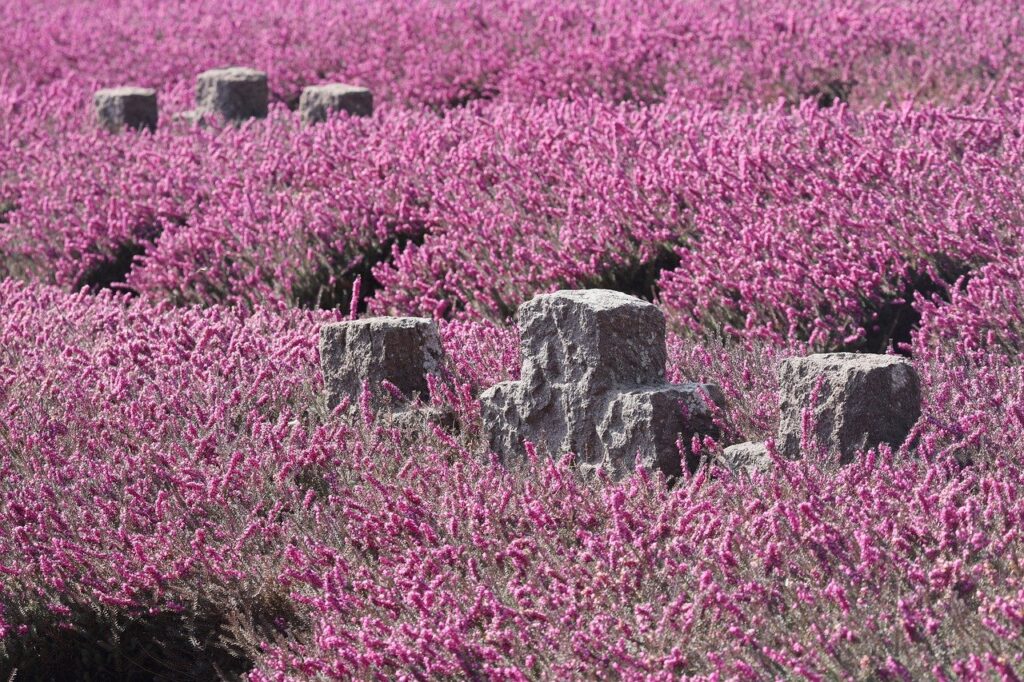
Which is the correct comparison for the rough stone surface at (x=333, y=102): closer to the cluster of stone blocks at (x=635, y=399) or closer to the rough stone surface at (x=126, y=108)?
the rough stone surface at (x=126, y=108)

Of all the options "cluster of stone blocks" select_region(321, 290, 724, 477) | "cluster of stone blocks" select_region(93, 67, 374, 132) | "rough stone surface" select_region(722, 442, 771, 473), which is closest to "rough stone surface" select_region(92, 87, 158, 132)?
"cluster of stone blocks" select_region(93, 67, 374, 132)

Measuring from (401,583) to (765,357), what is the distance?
4.91 feet

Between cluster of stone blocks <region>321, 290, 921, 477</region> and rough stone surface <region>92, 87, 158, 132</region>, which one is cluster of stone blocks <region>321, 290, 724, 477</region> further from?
rough stone surface <region>92, 87, 158, 132</region>

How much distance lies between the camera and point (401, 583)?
3127 mm

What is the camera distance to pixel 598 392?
3705 millimetres

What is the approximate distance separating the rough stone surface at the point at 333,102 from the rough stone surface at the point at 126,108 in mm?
1288

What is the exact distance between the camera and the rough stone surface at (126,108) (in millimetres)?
9453

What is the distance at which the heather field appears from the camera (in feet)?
9.33

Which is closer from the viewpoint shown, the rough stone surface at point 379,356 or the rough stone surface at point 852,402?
the rough stone surface at point 852,402

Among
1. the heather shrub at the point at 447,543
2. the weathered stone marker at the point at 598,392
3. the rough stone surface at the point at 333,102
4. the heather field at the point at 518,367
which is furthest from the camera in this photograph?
the rough stone surface at the point at 333,102

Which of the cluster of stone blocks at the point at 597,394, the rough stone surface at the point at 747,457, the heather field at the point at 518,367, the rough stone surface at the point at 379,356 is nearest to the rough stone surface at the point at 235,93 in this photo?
the heather field at the point at 518,367

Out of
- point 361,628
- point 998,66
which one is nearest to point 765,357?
point 361,628

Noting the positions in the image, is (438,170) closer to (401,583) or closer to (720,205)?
(720,205)

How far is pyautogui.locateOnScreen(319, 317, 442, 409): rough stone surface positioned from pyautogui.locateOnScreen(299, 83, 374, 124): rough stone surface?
4455mm
